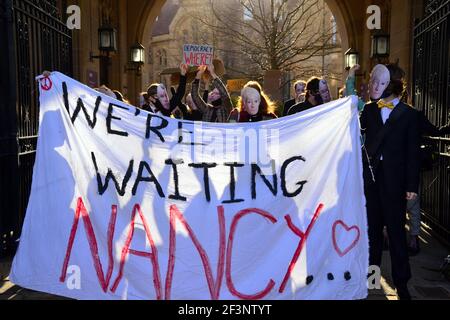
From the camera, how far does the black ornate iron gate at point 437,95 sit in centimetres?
614

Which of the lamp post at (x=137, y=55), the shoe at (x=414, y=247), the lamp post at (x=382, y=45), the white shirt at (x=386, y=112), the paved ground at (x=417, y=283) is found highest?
the lamp post at (x=137, y=55)

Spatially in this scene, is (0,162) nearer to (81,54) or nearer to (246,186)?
(246,186)

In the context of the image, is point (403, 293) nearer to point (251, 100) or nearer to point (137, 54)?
point (251, 100)

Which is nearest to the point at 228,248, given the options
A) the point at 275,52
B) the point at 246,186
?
the point at 246,186

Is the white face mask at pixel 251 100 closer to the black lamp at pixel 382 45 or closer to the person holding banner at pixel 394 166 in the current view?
the person holding banner at pixel 394 166

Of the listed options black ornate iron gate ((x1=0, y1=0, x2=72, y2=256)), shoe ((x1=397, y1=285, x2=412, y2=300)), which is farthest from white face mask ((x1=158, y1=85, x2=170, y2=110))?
shoe ((x1=397, y1=285, x2=412, y2=300))

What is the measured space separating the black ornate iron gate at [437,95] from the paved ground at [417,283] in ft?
2.26

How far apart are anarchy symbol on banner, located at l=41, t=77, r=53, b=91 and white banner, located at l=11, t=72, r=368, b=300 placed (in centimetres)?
27

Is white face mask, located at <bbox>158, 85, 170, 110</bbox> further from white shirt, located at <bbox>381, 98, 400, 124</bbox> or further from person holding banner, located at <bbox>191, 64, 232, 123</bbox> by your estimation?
white shirt, located at <bbox>381, 98, 400, 124</bbox>

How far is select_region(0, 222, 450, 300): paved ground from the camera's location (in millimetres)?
4184

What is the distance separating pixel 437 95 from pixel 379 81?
2.89 meters

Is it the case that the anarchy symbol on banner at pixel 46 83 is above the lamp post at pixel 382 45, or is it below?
below

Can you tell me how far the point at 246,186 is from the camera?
3758 mm

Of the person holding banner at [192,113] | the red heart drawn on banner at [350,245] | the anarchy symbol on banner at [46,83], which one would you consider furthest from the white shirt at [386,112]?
the person holding banner at [192,113]
